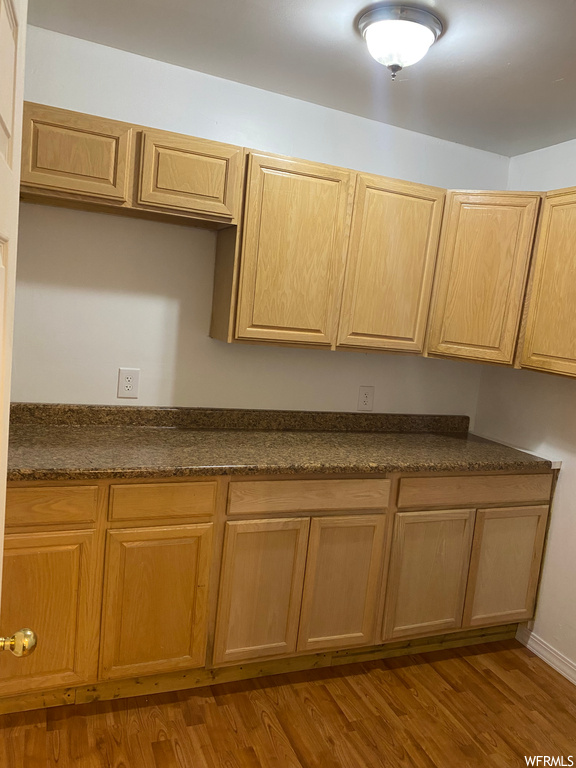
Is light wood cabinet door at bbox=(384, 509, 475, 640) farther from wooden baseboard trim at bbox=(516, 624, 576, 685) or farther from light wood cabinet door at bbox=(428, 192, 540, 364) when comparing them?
→ light wood cabinet door at bbox=(428, 192, 540, 364)

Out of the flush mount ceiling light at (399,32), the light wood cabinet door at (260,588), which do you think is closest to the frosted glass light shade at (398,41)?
the flush mount ceiling light at (399,32)

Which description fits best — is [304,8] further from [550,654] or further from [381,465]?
[550,654]

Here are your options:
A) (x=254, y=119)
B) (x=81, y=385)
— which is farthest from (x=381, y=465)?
(x=254, y=119)

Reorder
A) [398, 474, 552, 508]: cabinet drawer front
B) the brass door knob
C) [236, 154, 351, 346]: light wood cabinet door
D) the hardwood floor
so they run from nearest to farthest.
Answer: the brass door knob
the hardwood floor
[236, 154, 351, 346]: light wood cabinet door
[398, 474, 552, 508]: cabinet drawer front

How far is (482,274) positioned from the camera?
8.10 feet

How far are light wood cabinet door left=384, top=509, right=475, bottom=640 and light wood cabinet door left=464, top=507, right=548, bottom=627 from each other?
0.06 m

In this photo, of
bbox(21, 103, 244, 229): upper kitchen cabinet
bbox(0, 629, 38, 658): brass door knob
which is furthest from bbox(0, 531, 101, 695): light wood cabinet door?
bbox(21, 103, 244, 229): upper kitchen cabinet

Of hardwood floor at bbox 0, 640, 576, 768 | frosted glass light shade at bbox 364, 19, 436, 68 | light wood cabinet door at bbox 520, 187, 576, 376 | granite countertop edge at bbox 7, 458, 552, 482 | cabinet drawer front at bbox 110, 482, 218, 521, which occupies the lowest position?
hardwood floor at bbox 0, 640, 576, 768

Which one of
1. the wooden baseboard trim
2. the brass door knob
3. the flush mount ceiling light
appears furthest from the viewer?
the wooden baseboard trim

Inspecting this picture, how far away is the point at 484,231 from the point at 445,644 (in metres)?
1.82

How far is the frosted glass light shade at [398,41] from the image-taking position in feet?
5.66

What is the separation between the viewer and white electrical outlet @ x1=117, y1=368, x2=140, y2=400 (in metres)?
2.37

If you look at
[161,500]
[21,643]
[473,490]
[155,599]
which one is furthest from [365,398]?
[21,643]

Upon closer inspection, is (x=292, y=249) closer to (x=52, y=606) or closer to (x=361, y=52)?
(x=361, y=52)
